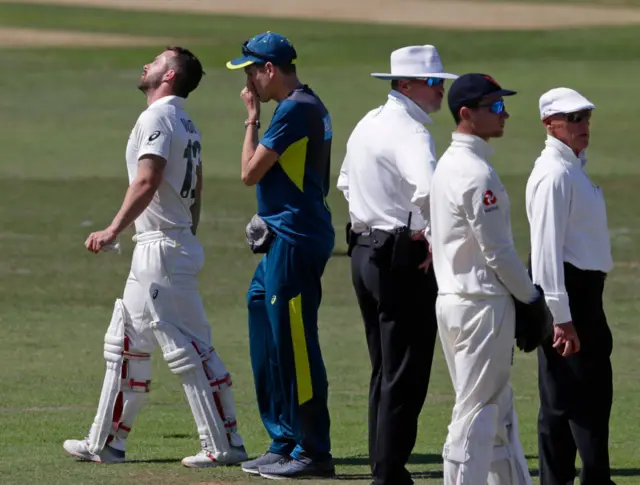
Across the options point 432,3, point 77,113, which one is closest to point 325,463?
point 77,113

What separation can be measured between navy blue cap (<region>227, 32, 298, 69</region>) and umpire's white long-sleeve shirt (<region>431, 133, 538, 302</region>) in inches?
66.9

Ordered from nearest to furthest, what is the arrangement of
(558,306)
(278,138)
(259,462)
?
(558,306), (278,138), (259,462)

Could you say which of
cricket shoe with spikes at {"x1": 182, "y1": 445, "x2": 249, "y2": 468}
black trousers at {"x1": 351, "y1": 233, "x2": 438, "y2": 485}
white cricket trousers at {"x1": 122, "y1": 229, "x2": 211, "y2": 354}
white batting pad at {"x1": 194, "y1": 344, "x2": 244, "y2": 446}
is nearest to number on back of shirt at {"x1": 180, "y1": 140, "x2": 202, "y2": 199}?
white cricket trousers at {"x1": 122, "y1": 229, "x2": 211, "y2": 354}

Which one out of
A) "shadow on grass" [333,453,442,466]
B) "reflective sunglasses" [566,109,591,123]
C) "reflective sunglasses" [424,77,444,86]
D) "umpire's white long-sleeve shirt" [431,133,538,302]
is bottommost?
"shadow on grass" [333,453,442,466]

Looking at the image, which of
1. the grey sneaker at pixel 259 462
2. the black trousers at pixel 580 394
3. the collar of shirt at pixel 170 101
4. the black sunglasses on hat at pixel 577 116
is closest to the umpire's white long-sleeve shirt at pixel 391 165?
the black sunglasses on hat at pixel 577 116

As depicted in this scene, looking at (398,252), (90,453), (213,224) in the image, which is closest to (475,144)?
(398,252)

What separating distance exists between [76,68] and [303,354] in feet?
107

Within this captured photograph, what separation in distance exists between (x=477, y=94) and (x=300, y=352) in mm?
2049

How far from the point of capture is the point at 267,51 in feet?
26.8

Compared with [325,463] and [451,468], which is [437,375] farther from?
[451,468]

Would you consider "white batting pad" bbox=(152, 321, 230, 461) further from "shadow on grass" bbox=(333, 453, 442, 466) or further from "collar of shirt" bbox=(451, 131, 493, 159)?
"collar of shirt" bbox=(451, 131, 493, 159)

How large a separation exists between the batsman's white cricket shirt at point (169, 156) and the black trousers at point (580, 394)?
2012mm

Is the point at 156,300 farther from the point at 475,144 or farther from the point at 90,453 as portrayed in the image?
the point at 475,144

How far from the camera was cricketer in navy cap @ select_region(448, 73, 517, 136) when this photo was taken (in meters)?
6.66
